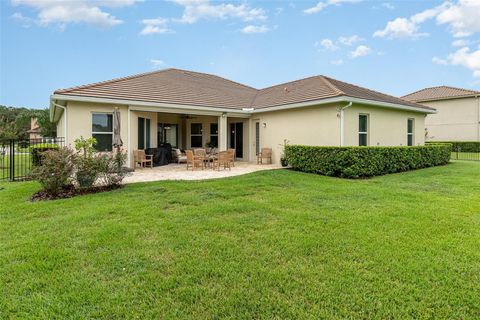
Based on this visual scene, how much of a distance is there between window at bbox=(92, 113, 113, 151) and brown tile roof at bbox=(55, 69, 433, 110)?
0.95 m

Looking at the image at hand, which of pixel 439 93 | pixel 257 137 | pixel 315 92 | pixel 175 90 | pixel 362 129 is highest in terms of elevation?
pixel 439 93

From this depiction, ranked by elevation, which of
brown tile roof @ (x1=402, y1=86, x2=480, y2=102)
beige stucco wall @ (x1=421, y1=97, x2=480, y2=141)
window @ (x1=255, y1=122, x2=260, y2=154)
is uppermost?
brown tile roof @ (x1=402, y1=86, x2=480, y2=102)

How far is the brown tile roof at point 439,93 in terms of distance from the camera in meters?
28.8

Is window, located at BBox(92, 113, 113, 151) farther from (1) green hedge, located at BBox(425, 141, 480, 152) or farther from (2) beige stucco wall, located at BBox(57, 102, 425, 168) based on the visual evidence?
(1) green hedge, located at BBox(425, 141, 480, 152)

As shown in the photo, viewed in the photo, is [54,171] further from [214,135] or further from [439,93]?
[439,93]

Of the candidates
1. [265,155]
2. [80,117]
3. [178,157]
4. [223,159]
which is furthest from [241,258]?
[178,157]

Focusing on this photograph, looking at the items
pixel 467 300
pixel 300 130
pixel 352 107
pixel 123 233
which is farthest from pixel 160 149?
pixel 467 300

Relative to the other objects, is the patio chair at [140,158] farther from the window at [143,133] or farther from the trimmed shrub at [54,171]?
the trimmed shrub at [54,171]

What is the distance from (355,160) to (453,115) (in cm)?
2532

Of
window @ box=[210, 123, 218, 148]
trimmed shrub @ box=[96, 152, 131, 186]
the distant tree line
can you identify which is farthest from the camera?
the distant tree line

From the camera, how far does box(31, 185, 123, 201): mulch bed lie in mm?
8047

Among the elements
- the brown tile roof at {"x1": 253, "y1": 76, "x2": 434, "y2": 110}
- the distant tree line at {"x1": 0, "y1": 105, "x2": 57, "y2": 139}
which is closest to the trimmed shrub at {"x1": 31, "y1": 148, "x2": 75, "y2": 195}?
the brown tile roof at {"x1": 253, "y1": 76, "x2": 434, "y2": 110}

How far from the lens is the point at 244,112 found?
17.4 metres

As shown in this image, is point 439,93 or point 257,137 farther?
point 439,93
